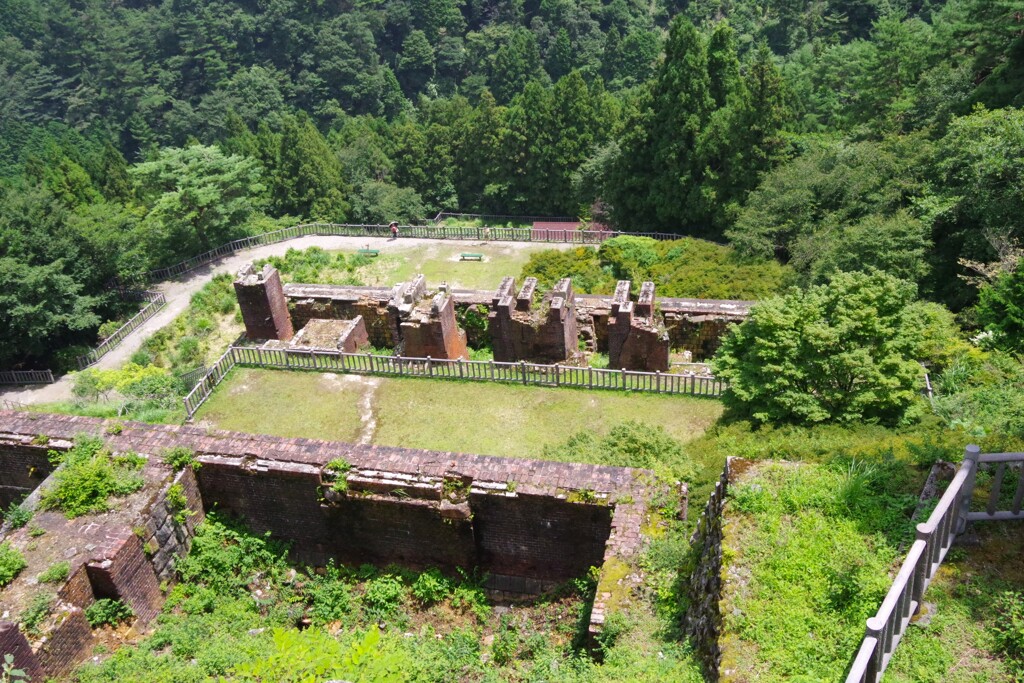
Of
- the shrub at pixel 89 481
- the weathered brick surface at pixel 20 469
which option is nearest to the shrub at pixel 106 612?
the shrub at pixel 89 481

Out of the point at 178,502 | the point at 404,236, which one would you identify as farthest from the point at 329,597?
the point at 404,236

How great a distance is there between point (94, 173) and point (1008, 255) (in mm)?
51589

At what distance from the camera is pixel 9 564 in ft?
35.7

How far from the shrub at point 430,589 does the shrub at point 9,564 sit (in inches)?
231

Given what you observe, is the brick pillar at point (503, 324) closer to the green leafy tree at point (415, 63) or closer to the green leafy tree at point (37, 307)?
the green leafy tree at point (37, 307)

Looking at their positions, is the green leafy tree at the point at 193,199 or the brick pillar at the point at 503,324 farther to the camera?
the green leafy tree at the point at 193,199

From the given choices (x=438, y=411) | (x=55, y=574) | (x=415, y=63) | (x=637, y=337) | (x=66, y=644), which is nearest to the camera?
(x=66, y=644)

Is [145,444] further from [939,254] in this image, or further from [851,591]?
[939,254]

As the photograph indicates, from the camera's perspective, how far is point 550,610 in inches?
460

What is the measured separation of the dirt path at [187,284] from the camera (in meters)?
27.5

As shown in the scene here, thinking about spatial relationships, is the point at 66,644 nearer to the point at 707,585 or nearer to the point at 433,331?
the point at 707,585

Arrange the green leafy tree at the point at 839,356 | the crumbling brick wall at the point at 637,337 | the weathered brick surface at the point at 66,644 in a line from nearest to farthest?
the weathered brick surface at the point at 66,644
the green leafy tree at the point at 839,356
the crumbling brick wall at the point at 637,337

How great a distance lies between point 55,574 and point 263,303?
14867 millimetres

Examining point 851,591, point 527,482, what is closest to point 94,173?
point 527,482
